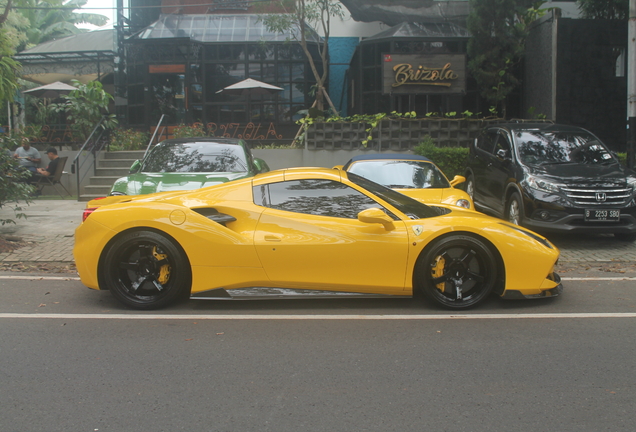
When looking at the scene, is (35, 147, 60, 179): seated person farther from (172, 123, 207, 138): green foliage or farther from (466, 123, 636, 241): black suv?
(466, 123, 636, 241): black suv

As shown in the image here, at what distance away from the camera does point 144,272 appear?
223 inches

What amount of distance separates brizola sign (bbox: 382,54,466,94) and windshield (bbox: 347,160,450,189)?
29.4 feet

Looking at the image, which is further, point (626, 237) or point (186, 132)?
point (186, 132)

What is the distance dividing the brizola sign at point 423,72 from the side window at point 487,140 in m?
6.94

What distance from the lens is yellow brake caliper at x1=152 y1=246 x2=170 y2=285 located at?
563cm

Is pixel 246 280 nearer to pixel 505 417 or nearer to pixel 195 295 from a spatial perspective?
pixel 195 295

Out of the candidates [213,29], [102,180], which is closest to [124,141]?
[102,180]

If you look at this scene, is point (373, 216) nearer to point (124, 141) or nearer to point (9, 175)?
point (9, 175)

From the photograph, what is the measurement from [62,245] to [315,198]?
5196 mm

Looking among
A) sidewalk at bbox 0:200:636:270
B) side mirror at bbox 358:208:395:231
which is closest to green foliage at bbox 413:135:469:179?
sidewalk at bbox 0:200:636:270

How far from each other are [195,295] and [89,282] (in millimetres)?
1052

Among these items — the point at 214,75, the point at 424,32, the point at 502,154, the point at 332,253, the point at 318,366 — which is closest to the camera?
the point at 318,366

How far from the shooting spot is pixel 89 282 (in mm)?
5730

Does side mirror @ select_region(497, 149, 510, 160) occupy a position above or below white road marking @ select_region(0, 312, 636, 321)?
above
